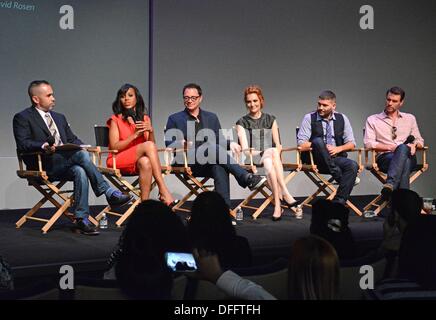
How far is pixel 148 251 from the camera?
224 cm

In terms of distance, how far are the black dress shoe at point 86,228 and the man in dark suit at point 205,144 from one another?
1.16 m

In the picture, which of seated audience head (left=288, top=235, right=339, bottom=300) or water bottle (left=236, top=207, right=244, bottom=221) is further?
water bottle (left=236, top=207, right=244, bottom=221)

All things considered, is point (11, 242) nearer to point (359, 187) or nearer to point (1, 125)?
point (1, 125)

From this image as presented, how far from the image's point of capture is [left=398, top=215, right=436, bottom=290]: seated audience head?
7.52 ft

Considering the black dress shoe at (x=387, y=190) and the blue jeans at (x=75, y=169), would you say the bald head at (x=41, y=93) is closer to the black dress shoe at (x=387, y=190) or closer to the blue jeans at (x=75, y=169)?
the blue jeans at (x=75, y=169)

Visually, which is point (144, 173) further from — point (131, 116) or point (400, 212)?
point (400, 212)

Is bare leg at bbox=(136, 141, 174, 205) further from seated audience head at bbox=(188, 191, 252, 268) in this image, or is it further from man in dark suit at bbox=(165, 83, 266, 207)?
seated audience head at bbox=(188, 191, 252, 268)

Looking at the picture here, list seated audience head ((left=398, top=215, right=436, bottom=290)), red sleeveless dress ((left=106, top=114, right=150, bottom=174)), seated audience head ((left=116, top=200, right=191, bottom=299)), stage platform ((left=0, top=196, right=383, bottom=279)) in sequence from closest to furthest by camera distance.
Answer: seated audience head ((left=116, top=200, right=191, bottom=299)), seated audience head ((left=398, top=215, right=436, bottom=290)), stage platform ((left=0, top=196, right=383, bottom=279)), red sleeveless dress ((left=106, top=114, right=150, bottom=174))

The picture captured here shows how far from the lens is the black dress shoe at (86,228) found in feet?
15.7

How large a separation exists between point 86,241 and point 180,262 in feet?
7.78

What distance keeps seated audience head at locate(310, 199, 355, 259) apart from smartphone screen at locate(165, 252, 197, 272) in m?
0.84

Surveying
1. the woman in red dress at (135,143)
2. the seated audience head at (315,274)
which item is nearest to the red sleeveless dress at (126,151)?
the woman in red dress at (135,143)

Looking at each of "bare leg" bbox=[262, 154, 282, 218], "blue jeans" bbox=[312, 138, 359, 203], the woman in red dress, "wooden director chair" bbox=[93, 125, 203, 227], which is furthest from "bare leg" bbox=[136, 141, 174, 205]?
"blue jeans" bbox=[312, 138, 359, 203]

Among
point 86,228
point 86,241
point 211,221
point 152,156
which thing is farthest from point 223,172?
point 211,221
